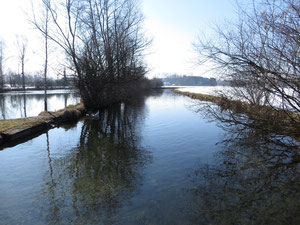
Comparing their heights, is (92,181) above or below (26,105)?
below

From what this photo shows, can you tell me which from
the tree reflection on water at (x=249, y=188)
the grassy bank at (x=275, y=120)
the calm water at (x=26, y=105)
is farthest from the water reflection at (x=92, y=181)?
the calm water at (x=26, y=105)

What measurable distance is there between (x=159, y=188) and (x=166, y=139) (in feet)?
13.7

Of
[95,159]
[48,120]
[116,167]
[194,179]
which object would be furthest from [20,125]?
[194,179]

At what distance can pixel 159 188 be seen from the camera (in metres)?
4.68

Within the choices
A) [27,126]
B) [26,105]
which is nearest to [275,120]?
[27,126]

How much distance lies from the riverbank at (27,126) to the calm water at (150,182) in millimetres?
780

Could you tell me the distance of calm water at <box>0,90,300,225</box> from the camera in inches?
147

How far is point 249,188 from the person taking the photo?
4.59 m

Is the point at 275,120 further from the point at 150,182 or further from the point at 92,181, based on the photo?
the point at 92,181

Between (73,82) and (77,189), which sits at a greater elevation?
(73,82)

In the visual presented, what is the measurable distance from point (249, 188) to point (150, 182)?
7.15 ft

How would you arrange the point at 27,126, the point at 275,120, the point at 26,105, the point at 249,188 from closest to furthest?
the point at 249,188, the point at 275,120, the point at 27,126, the point at 26,105

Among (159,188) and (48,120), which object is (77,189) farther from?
(48,120)

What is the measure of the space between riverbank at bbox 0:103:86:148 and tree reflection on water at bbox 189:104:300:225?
736 cm
